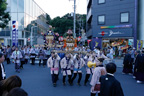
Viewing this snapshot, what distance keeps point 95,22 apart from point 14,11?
16115 millimetres

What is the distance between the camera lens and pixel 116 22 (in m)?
22.3

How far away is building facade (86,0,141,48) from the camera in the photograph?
20.8m

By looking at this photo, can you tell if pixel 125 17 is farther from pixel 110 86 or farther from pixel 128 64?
pixel 110 86

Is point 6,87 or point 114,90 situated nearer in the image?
point 6,87

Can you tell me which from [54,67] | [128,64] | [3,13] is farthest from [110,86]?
[3,13]

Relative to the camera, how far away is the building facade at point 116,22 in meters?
20.8

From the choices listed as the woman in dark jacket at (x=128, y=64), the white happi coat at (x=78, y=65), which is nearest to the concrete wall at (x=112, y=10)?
the woman in dark jacket at (x=128, y=64)

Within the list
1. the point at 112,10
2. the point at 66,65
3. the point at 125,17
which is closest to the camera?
the point at 66,65

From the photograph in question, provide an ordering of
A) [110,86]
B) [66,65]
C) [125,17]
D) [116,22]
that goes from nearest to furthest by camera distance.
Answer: [110,86]
[66,65]
[125,17]
[116,22]

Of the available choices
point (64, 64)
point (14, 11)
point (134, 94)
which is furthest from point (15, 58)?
point (14, 11)

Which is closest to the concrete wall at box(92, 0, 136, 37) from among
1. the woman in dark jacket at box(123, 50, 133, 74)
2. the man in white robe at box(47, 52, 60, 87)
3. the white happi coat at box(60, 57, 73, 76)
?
the woman in dark jacket at box(123, 50, 133, 74)

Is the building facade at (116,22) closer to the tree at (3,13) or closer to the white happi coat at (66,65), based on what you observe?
the tree at (3,13)

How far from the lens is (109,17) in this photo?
906 inches

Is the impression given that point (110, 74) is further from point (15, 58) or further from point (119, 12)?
point (119, 12)
